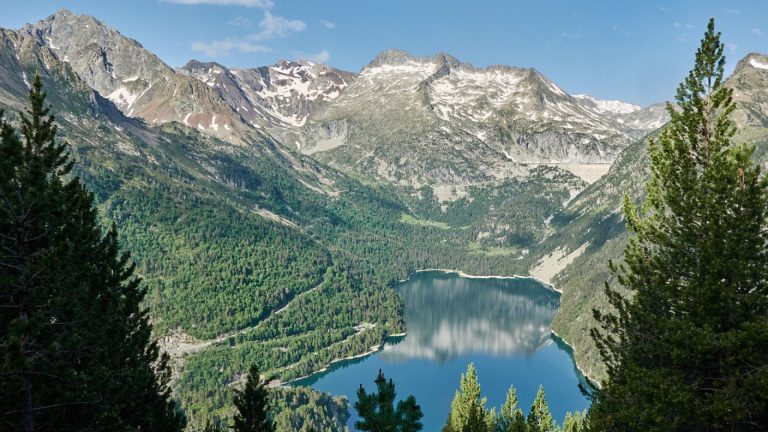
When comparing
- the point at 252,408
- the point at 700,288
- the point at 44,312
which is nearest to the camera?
the point at 44,312

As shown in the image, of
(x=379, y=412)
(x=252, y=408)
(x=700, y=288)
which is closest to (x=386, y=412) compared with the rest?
(x=379, y=412)

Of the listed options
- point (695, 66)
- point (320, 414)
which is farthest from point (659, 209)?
point (320, 414)

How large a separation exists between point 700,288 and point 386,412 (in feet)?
43.0

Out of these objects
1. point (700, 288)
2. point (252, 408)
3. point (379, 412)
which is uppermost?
point (700, 288)

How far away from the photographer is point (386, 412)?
20.5m

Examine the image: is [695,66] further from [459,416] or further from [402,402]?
[459,416]

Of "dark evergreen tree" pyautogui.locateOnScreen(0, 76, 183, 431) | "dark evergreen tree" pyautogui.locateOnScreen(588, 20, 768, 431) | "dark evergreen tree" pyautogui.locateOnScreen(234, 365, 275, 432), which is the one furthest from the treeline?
"dark evergreen tree" pyautogui.locateOnScreen(0, 76, 183, 431)

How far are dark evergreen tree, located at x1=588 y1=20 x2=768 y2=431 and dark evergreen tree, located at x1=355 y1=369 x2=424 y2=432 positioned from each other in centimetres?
856

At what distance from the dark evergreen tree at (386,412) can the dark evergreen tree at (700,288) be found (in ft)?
28.1

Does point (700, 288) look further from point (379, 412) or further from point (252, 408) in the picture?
point (252, 408)

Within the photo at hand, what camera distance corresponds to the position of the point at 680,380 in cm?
2008

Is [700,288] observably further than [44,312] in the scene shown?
Yes

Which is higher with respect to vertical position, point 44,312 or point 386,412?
point 44,312

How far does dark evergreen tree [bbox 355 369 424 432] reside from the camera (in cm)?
2022
